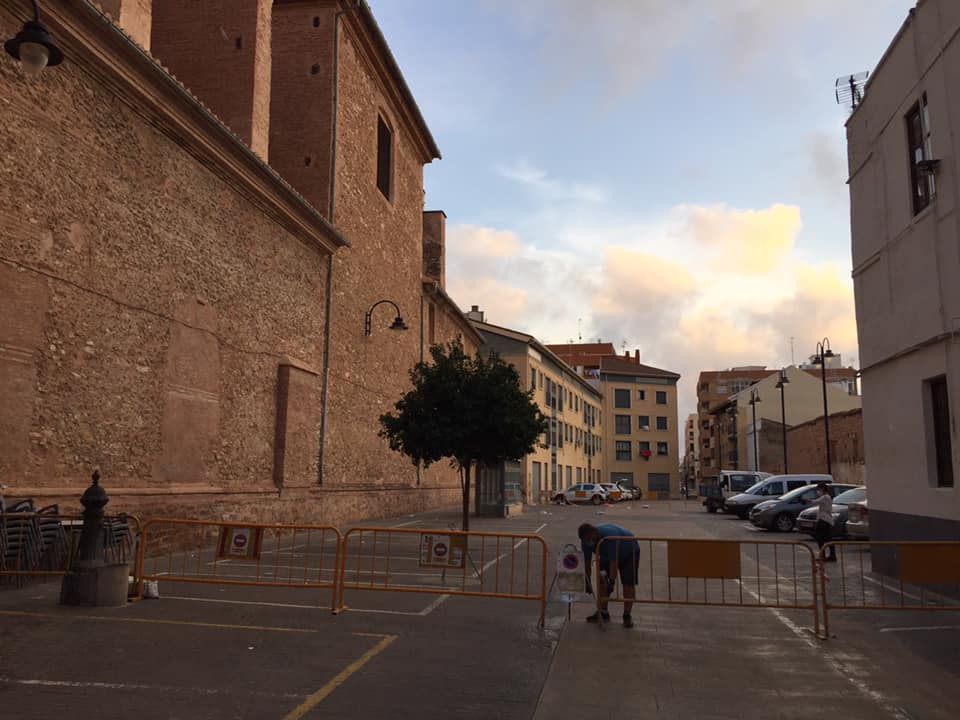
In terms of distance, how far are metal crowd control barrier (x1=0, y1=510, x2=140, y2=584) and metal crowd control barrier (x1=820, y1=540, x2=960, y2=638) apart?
8.27 metres

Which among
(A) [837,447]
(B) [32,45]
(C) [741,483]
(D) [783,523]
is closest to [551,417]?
(C) [741,483]

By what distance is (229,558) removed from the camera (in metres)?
9.35

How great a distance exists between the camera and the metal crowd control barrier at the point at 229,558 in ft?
30.4

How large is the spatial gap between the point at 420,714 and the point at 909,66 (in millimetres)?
11734

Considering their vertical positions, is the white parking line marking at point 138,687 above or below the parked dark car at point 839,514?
below

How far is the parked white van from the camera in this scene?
29.4 m

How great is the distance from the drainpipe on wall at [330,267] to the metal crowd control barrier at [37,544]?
10.1 metres

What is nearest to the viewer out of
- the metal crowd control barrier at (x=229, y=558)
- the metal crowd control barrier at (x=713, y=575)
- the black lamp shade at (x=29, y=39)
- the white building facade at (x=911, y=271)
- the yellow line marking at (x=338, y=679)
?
the yellow line marking at (x=338, y=679)

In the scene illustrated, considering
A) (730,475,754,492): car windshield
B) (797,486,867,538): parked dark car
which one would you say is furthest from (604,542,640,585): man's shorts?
(730,475,754,492): car windshield

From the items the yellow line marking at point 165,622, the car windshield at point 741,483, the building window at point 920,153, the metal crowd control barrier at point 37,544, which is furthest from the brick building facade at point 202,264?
the car windshield at point 741,483

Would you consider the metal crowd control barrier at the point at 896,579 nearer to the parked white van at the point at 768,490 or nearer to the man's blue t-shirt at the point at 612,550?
the man's blue t-shirt at the point at 612,550

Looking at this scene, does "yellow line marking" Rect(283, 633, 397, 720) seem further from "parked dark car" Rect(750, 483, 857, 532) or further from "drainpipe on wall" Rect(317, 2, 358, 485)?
"parked dark car" Rect(750, 483, 857, 532)

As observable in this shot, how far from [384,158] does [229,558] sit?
21345 mm

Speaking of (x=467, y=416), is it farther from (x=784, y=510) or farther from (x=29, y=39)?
(x=784, y=510)
